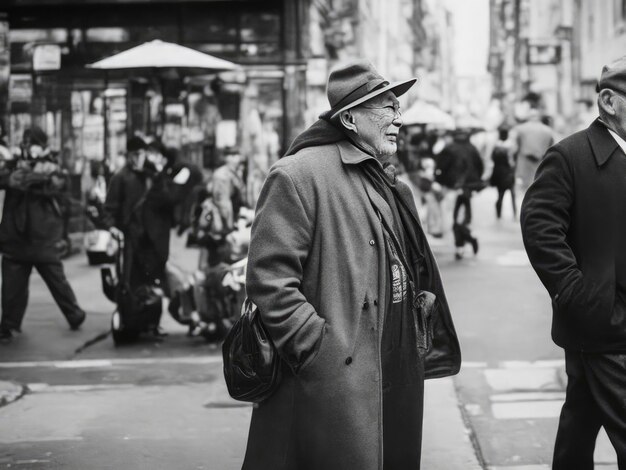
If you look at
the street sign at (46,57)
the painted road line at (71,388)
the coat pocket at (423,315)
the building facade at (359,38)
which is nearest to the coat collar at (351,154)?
the coat pocket at (423,315)

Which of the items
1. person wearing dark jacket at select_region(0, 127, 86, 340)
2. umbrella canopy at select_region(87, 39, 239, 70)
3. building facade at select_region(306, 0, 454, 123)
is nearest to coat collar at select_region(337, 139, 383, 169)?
building facade at select_region(306, 0, 454, 123)

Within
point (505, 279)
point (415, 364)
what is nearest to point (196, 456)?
point (415, 364)

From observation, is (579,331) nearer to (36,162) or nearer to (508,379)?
(508,379)

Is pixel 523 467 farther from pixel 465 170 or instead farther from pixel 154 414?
pixel 465 170

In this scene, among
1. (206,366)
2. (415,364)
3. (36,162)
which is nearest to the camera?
(415,364)

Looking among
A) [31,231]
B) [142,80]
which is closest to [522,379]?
[31,231]

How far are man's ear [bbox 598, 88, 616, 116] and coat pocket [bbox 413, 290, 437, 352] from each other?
3.45 feet

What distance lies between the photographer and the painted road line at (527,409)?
765 cm

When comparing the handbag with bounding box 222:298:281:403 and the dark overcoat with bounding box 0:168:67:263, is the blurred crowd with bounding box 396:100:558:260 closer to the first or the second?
the dark overcoat with bounding box 0:168:67:263

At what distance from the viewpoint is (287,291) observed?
407 cm

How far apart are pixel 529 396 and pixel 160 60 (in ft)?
19.6

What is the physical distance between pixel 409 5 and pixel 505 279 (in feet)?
262

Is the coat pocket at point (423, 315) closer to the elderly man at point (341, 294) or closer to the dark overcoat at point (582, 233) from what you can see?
the elderly man at point (341, 294)

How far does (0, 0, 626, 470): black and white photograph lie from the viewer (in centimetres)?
421
